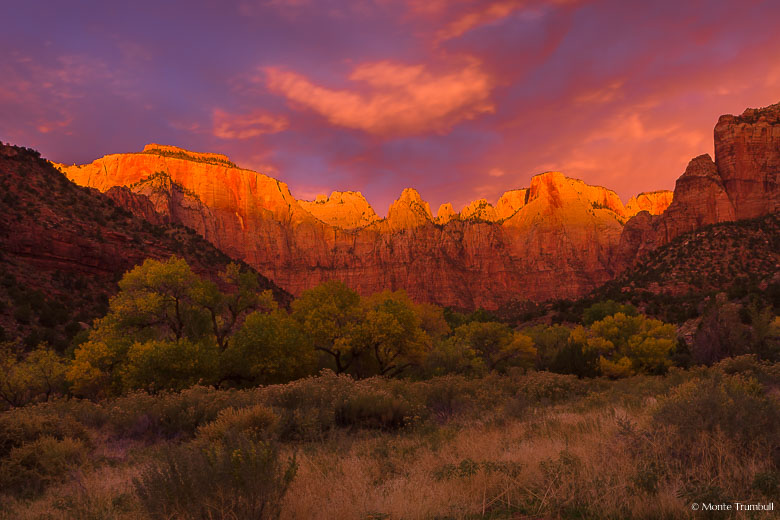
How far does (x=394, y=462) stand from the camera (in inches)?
317

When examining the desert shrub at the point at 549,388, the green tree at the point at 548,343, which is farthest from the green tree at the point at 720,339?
the desert shrub at the point at 549,388

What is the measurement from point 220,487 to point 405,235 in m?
153

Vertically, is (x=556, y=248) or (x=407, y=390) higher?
(x=556, y=248)

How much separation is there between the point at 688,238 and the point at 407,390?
8584 cm

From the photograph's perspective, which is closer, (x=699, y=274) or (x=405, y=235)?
(x=699, y=274)

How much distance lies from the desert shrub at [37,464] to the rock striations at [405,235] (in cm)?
11849

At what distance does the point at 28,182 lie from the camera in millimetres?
46281

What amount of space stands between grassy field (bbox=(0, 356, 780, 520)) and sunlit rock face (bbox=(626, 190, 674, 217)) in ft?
646

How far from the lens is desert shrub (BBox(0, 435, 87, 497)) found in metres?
7.82

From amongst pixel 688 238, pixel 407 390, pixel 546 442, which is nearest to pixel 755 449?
pixel 546 442

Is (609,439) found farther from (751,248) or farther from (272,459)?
(751,248)

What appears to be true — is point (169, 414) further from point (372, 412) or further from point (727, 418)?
point (727, 418)

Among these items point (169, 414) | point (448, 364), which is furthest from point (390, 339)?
point (169, 414)

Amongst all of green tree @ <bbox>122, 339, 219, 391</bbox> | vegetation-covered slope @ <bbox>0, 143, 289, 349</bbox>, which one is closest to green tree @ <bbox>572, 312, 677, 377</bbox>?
green tree @ <bbox>122, 339, 219, 391</bbox>
